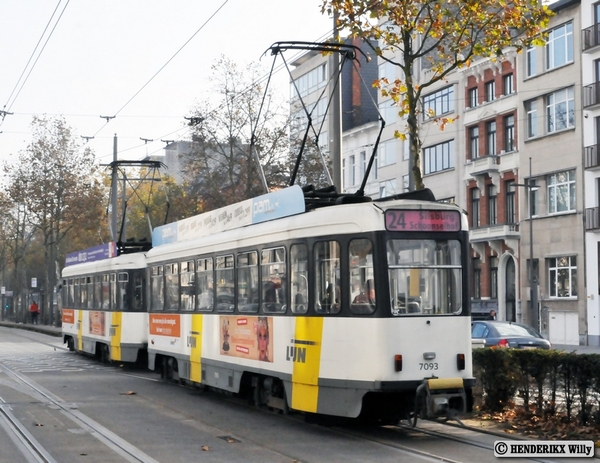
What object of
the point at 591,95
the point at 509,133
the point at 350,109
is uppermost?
the point at 350,109

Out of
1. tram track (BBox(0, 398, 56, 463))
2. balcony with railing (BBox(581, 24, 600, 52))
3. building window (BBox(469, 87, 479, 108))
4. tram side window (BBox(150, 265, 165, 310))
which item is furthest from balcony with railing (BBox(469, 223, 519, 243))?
tram track (BBox(0, 398, 56, 463))

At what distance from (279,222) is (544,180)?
1263 inches

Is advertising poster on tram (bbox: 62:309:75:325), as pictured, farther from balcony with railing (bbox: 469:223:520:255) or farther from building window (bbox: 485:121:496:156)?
building window (bbox: 485:121:496:156)

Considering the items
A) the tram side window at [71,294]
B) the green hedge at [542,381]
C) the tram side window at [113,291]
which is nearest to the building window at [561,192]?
the tram side window at [71,294]

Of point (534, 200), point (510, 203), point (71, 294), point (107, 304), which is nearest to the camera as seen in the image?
point (107, 304)

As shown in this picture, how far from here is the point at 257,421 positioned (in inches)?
564

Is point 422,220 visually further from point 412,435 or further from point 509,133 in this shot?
point 509,133

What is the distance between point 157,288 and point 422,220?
32.0 feet

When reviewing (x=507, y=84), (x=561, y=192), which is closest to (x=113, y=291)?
(x=561, y=192)

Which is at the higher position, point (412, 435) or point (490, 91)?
point (490, 91)

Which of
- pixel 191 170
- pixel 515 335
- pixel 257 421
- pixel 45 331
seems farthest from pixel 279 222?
pixel 45 331

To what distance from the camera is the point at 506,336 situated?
2191 cm

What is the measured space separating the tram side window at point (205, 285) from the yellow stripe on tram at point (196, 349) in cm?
30

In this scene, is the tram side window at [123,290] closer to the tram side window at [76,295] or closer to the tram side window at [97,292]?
the tram side window at [97,292]
